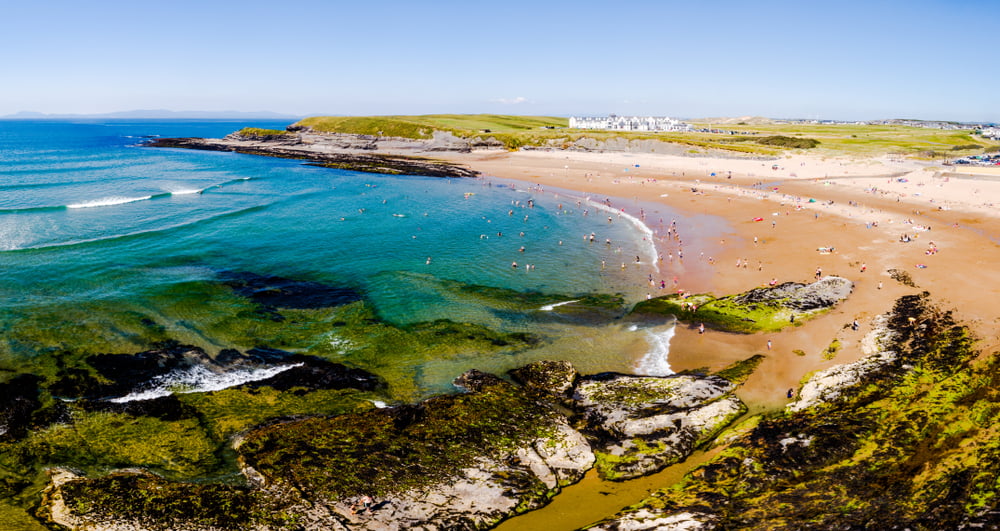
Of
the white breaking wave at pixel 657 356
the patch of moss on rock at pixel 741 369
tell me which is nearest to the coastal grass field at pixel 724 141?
the white breaking wave at pixel 657 356

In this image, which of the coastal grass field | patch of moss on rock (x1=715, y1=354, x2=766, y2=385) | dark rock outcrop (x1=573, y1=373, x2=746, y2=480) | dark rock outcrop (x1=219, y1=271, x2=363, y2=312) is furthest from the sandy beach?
dark rock outcrop (x1=219, y1=271, x2=363, y2=312)

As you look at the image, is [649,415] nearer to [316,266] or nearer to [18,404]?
[18,404]

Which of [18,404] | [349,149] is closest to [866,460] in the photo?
[18,404]

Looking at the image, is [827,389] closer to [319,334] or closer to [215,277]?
[319,334]

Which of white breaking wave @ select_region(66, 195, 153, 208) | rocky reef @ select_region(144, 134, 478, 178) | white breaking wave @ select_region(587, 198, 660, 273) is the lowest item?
white breaking wave @ select_region(587, 198, 660, 273)

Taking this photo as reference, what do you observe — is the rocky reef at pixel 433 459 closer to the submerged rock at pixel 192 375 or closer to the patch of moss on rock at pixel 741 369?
the patch of moss on rock at pixel 741 369

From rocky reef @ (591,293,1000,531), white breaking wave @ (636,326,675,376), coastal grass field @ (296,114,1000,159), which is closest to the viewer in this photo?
rocky reef @ (591,293,1000,531)

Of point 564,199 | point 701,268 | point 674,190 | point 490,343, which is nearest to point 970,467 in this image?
point 490,343

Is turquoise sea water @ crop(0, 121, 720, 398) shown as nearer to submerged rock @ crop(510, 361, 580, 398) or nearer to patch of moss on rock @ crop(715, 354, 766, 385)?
submerged rock @ crop(510, 361, 580, 398)
